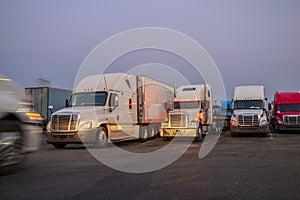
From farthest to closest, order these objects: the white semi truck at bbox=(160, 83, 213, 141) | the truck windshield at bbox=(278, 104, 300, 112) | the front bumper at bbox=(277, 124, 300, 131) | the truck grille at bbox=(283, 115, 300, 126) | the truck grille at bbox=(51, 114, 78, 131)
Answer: the truck windshield at bbox=(278, 104, 300, 112) → the front bumper at bbox=(277, 124, 300, 131) → the truck grille at bbox=(283, 115, 300, 126) → the white semi truck at bbox=(160, 83, 213, 141) → the truck grille at bbox=(51, 114, 78, 131)

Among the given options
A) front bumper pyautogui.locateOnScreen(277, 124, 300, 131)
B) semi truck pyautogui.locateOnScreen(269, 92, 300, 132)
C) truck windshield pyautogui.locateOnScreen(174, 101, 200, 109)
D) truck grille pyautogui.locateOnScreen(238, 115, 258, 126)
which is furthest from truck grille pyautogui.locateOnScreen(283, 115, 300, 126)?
truck windshield pyautogui.locateOnScreen(174, 101, 200, 109)

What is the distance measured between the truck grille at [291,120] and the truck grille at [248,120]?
4.69m

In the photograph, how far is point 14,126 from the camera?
Answer: 6430mm

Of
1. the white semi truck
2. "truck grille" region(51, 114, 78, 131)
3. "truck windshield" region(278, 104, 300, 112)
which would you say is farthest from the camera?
"truck windshield" region(278, 104, 300, 112)

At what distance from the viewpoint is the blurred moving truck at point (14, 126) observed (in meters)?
6.20

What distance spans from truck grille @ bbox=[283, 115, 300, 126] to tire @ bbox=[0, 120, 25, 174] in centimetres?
2050

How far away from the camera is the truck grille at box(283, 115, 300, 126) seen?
73.7 feet

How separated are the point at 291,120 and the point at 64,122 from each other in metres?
16.8

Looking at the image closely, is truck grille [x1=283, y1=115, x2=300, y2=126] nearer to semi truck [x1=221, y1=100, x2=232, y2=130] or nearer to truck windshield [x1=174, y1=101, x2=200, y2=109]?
semi truck [x1=221, y1=100, x2=232, y2=130]

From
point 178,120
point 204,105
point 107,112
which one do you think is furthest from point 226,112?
point 107,112

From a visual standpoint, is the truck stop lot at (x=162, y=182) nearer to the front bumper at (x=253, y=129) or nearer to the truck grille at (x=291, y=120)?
the front bumper at (x=253, y=129)

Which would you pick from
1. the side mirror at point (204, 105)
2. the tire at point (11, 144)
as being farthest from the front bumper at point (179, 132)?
the tire at point (11, 144)

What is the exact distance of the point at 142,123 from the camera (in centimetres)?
1695

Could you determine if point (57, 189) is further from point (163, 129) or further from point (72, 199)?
point (163, 129)
